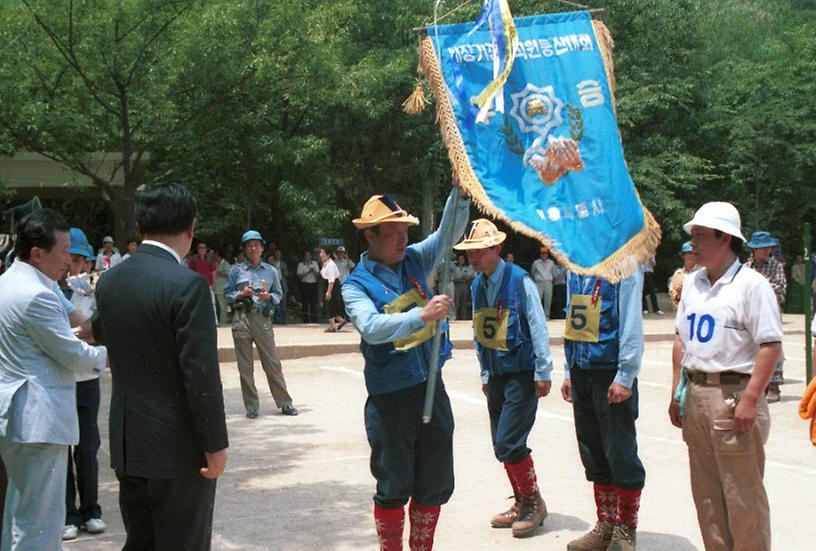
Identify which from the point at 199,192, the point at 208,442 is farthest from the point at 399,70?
the point at 208,442

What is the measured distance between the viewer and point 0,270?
7000 millimetres

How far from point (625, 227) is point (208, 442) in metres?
2.29

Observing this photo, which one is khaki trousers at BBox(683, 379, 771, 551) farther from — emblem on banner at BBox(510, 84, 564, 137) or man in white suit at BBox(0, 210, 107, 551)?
man in white suit at BBox(0, 210, 107, 551)

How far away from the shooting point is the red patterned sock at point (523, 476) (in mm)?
6547

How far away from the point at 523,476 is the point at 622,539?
0.82m

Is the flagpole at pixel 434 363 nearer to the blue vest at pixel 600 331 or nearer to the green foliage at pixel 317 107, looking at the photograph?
the blue vest at pixel 600 331

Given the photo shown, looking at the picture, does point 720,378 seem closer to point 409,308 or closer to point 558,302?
point 409,308

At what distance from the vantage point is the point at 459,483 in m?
7.94

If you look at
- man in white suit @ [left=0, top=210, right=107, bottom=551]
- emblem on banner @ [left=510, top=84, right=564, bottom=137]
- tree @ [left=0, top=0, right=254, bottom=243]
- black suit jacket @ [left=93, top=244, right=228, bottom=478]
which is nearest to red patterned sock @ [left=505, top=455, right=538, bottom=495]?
emblem on banner @ [left=510, top=84, right=564, bottom=137]

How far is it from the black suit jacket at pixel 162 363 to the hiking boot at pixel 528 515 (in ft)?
9.77

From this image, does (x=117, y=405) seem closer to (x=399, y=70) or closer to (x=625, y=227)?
(x=625, y=227)

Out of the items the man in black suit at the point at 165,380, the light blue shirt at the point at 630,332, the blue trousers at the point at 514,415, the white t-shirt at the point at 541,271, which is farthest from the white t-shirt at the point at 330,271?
the man in black suit at the point at 165,380

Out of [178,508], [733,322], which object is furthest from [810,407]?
[178,508]

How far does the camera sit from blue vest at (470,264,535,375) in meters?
6.59
